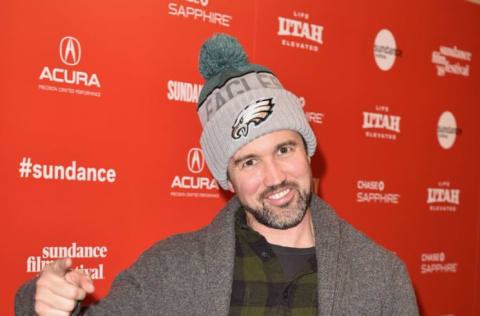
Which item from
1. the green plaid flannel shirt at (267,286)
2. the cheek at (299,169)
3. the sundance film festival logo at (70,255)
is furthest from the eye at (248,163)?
the sundance film festival logo at (70,255)

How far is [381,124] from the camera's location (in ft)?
9.18

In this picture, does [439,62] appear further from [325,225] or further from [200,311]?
[200,311]

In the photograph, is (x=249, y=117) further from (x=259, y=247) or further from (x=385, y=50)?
(x=385, y=50)

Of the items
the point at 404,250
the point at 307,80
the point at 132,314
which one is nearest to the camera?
the point at 132,314

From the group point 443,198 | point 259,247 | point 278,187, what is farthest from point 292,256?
point 443,198

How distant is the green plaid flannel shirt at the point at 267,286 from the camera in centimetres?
150

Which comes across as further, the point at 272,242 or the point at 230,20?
the point at 230,20

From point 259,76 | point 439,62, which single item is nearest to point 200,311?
point 259,76

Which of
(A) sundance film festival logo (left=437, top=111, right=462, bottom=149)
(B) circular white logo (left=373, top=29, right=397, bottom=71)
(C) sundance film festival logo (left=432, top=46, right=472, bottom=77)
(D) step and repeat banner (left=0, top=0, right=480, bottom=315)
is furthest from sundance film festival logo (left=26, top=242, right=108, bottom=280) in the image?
(C) sundance film festival logo (left=432, top=46, right=472, bottom=77)

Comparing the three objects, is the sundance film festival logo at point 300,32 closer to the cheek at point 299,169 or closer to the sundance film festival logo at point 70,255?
the cheek at point 299,169

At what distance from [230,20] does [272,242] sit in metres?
1.08

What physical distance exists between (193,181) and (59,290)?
1139 mm

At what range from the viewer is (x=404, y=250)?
113 inches

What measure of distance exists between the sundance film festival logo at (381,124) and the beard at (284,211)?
4.23 ft
